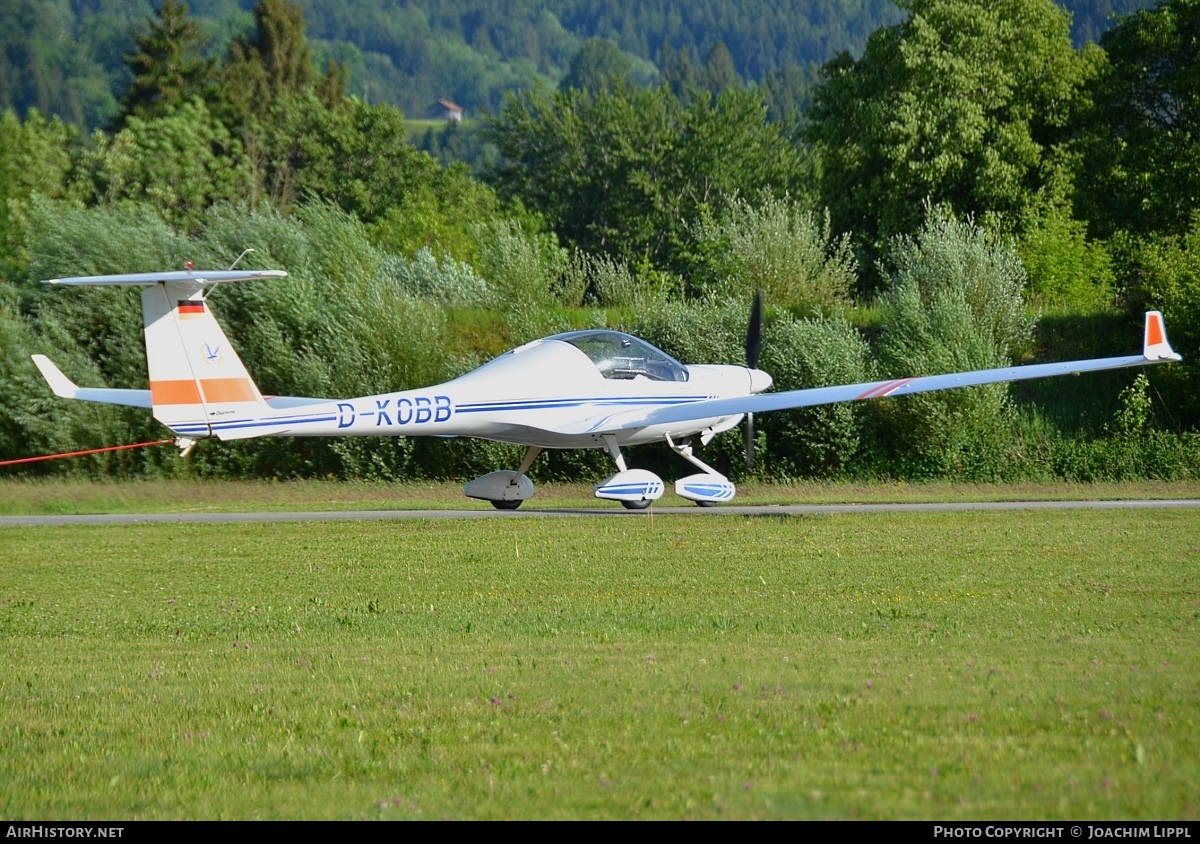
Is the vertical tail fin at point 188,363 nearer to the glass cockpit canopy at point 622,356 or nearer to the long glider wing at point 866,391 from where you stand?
the glass cockpit canopy at point 622,356

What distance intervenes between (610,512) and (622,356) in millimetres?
2604

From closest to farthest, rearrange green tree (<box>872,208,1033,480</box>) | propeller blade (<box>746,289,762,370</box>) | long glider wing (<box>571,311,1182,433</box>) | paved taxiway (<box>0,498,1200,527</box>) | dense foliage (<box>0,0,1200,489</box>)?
long glider wing (<box>571,311,1182,433</box>) < paved taxiway (<box>0,498,1200,527</box>) < propeller blade (<box>746,289,762,370</box>) < green tree (<box>872,208,1033,480</box>) < dense foliage (<box>0,0,1200,489</box>)


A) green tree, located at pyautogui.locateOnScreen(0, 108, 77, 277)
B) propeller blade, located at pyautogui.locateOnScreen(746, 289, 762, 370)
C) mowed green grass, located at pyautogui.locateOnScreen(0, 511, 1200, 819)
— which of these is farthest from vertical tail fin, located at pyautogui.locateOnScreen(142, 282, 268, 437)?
green tree, located at pyautogui.locateOnScreen(0, 108, 77, 277)

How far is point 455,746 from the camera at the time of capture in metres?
7.59

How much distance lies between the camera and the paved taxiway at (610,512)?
73.4 ft

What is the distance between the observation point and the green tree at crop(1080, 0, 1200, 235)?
48.7 m

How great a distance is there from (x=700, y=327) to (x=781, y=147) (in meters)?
52.7

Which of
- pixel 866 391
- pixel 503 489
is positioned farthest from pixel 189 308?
pixel 866 391

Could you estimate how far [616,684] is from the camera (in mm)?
9070

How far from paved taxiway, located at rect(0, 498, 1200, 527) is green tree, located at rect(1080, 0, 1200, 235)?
1103 inches

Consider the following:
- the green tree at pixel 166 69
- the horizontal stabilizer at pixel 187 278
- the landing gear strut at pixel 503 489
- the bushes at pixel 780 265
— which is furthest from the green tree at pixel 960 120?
the green tree at pixel 166 69

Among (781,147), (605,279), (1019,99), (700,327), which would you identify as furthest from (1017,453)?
(781,147)

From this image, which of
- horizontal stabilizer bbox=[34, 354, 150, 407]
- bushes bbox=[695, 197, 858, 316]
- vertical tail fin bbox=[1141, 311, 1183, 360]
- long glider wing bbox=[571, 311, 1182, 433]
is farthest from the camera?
bushes bbox=[695, 197, 858, 316]

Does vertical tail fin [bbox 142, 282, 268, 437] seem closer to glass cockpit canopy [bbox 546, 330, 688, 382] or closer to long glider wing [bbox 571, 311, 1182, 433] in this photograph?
glass cockpit canopy [bbox 546, 330, 688, 382]
